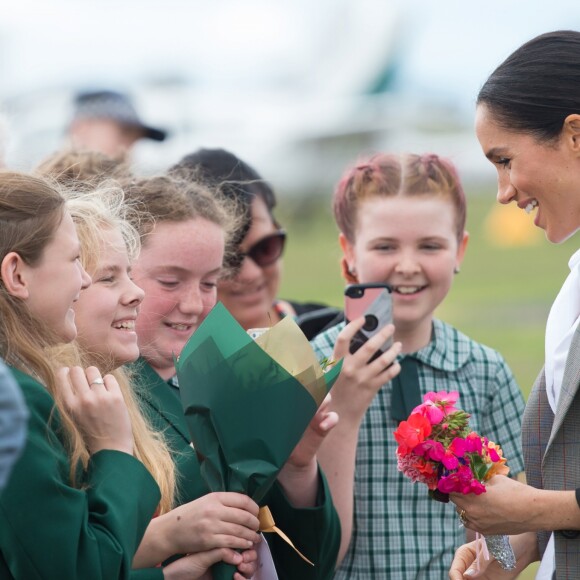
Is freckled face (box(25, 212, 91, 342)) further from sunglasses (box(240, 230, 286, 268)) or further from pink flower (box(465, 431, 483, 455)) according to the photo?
sunglasses (box(240, 230, 286, 268))

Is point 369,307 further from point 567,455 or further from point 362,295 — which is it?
point 567,455

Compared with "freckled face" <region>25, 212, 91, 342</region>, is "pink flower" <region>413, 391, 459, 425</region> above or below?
below

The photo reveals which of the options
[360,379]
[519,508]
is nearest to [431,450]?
[519,508]

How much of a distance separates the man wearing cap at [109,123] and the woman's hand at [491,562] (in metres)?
4.32

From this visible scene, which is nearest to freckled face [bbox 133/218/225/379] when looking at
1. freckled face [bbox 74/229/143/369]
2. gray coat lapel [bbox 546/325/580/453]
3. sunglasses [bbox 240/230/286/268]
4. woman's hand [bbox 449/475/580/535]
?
freckled face [bbox 74/229/143/369]

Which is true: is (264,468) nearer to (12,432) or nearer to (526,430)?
(526,430)

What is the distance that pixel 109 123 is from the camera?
6867 millimetres

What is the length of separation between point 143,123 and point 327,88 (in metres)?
60.0

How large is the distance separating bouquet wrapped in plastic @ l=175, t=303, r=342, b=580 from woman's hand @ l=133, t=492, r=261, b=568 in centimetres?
6

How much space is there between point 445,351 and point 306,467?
0.91 meters

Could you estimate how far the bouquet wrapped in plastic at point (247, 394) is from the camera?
2648 millimetres

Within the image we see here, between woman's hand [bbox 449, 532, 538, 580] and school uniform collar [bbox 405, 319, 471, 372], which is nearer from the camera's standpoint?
woman's hand [bbox 449, 532, 538, 580]

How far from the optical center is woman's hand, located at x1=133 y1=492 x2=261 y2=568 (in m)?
2.69

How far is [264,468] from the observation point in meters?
2.69
